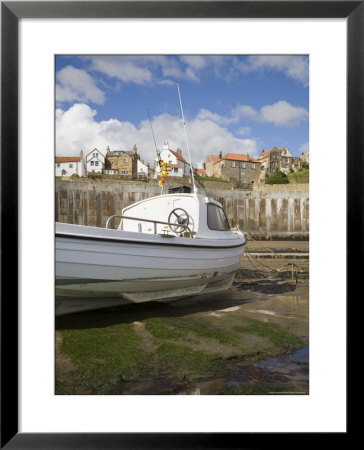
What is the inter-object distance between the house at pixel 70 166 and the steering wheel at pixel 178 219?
1896mm

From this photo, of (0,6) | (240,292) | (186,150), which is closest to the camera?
(0,6)

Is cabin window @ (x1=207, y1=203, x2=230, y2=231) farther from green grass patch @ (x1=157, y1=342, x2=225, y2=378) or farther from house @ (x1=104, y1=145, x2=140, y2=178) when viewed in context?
green grass patch @ (x1=157, y1=342, x2=225, y2=378)

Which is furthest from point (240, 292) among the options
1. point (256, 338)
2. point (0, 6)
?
point (0, 6)

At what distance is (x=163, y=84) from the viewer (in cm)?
Result: 249

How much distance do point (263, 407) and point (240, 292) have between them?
353cm

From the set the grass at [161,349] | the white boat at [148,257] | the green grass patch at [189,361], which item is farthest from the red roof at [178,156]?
the green grass patch at [189,361]

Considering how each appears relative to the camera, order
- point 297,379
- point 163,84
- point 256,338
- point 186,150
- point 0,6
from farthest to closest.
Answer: point 186,150 → point 256,338 → point 163,84 → point 297,379 → point 0,6

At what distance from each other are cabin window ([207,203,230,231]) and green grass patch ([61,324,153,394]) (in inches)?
96.9

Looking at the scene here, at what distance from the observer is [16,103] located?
1.73m

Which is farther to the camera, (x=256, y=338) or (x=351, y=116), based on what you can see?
(x=256, y=338)

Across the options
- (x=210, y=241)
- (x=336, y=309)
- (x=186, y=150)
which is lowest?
(x=336, y=309)

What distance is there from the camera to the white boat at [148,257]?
9.08ft

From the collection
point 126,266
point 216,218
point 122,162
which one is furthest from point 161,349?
point 216,218

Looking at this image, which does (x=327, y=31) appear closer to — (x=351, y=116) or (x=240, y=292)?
(x=351, y=116)
